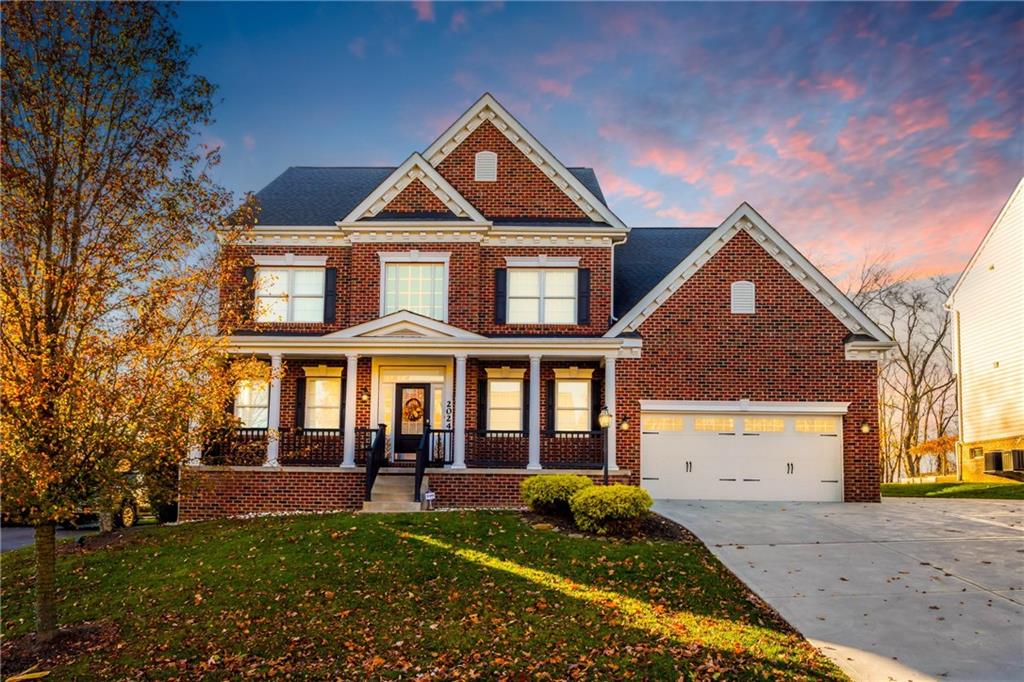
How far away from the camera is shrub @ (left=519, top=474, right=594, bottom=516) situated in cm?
1467

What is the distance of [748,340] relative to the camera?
1847cm

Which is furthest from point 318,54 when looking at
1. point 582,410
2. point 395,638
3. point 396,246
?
point 395,638

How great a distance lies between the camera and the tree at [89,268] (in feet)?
30.5

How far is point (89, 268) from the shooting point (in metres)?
9.82

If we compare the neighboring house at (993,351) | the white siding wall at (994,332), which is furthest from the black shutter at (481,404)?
the white siding wall at (994,332)

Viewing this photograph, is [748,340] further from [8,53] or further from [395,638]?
[8,53]

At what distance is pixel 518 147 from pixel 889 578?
13375 mm

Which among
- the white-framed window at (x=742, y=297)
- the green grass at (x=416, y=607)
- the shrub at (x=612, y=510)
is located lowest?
the green grass at (x=416, y=607)

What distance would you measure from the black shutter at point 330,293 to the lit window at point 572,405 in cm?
599

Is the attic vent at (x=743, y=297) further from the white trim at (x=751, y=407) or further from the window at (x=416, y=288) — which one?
the window at (x=416, y=288)

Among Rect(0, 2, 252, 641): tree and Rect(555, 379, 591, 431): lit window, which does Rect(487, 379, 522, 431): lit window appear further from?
Rect(0, 2, 252, 641): tree

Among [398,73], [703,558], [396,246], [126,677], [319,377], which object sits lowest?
[126,677]

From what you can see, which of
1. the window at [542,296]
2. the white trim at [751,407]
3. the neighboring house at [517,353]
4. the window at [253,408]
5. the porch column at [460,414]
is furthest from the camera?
the window at [542,296]

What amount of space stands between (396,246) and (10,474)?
11.4m
